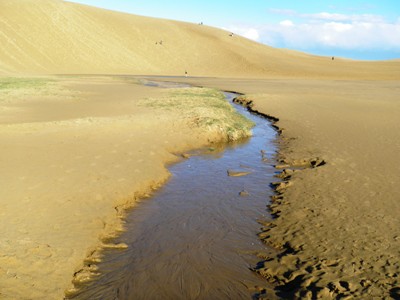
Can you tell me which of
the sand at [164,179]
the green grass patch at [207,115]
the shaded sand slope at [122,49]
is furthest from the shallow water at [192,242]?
the shaded sand slope at [122,49]

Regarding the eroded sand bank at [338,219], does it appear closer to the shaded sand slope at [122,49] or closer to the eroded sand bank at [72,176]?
the eroded sand bank at [72,176]

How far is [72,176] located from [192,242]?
3.96m

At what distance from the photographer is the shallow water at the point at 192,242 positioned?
548 cm

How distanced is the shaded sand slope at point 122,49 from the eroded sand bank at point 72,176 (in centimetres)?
3716

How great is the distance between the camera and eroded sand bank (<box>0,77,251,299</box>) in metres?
5.63

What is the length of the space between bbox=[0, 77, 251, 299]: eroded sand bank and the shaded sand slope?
37162 millimetres

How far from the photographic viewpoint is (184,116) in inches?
675

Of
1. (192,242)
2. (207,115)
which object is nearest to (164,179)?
(192,242)

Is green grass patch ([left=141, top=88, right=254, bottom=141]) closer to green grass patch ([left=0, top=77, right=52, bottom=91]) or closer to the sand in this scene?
the sand

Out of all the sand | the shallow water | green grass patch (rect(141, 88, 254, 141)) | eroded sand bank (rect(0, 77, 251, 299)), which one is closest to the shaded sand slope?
green grass patch (rect(141, 88, 254, 141))

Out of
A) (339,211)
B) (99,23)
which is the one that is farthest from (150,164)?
(99,23)

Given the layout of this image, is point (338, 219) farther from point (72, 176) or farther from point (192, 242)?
point (72, 176)

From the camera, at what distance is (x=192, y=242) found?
682cm

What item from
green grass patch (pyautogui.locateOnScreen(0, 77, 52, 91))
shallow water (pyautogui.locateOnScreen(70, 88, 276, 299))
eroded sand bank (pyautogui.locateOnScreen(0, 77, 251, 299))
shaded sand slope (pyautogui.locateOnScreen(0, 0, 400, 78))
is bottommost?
shallow water (pyautogui.locateOnScreen(70, 88, 276, 299))
